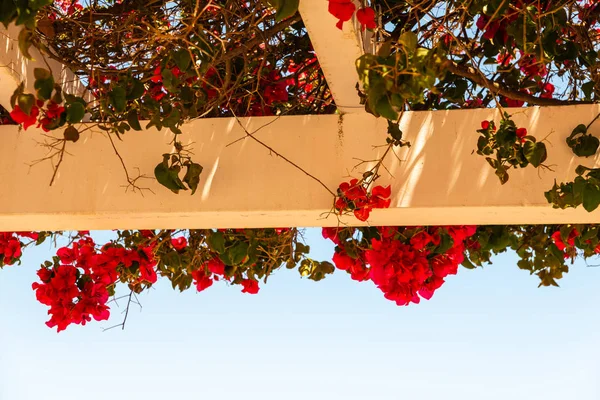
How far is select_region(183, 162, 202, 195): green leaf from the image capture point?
151cm

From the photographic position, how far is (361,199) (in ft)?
4.92

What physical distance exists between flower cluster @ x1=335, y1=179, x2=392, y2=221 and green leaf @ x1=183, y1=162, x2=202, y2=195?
29 centimetres

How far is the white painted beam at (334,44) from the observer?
1.20 meters

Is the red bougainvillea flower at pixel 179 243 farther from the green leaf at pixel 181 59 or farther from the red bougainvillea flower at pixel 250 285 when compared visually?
the green leaf at pixel 181 59

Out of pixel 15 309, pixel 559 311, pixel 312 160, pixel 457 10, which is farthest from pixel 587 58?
pixel 15 309

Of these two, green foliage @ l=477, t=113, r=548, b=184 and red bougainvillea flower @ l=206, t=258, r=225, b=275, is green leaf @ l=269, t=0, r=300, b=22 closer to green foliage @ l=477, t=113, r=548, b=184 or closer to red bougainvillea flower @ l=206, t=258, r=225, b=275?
green foliage @ l=477, t=113, r=548, b=184

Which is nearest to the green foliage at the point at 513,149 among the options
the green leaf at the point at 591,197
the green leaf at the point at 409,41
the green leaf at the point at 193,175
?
the green leaf at the point at 591,197

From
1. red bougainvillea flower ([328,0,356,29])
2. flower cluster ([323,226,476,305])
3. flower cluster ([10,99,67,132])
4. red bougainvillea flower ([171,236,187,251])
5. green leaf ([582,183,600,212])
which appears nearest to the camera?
red bougainvillea flower ([328,0,356,29])

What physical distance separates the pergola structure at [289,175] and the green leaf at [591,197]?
0.51 ft

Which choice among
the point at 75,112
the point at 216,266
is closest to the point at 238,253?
the point at 216,266

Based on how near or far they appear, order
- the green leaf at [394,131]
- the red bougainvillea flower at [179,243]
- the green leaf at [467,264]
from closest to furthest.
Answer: the green leaf at [394,131] → the green leaf at [467,264] → the red bougainvillea flower at [179,243]

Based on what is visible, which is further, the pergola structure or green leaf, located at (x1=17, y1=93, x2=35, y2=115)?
the pergola structure

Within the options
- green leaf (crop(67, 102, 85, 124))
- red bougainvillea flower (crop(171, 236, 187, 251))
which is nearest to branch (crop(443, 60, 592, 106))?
green leaf (crop(67, 102, 85, 124))

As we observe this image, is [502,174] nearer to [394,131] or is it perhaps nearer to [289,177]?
[394,131]
